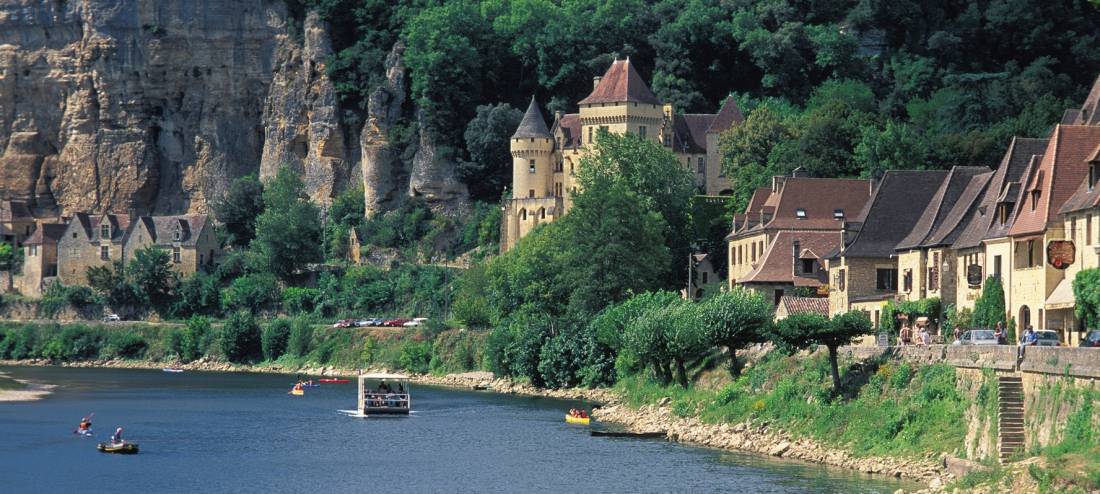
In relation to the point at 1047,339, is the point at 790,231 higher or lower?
higher

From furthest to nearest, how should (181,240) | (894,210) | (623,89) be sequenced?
(181,240)
(623,89)
(894,210)

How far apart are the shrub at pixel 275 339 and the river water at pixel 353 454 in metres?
27.6

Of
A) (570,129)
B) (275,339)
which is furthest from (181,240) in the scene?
(570,129)

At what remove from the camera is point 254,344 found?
125438mm

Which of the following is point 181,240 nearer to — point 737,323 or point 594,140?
point 594,140

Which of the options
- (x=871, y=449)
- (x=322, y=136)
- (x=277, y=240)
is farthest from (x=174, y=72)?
(x=871, y=449)

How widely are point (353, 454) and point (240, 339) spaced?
5769 cm

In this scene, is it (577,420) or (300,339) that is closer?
(577,420)

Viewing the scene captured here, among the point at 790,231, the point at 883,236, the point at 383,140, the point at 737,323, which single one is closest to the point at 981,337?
the point at 737,323

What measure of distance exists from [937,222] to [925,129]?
1975 inches

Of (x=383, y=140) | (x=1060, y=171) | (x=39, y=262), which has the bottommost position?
(x=39, y=262)

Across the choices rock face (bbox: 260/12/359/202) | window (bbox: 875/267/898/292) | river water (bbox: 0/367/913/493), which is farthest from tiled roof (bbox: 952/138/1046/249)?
rock face (bbox: 260/12/359/202)

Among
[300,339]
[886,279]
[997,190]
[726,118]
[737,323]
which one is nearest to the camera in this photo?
[997,190]

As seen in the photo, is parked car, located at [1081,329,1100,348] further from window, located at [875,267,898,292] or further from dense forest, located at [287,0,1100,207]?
dense forest, located at [287,0,1100,207]
